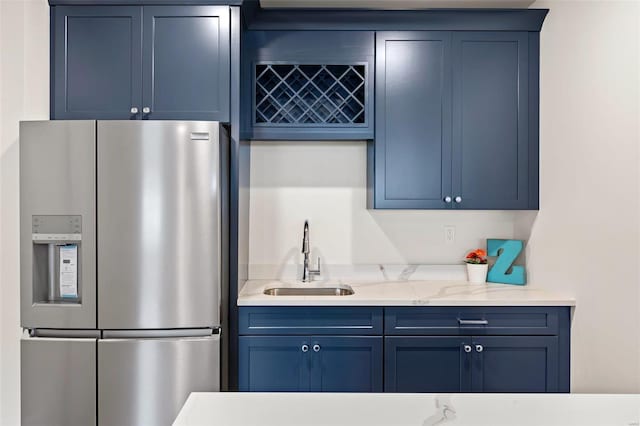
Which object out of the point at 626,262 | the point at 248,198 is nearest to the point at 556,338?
the point at 626,262

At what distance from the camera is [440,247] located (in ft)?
10.1

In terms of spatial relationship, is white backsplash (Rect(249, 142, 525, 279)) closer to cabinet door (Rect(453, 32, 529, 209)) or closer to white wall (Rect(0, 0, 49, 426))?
cabinet door (Rect(453, 32, 529, 209))

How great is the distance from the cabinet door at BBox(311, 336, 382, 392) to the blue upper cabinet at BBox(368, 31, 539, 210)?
77 cm

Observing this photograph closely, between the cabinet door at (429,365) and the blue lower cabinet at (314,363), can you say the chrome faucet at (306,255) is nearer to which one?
the blue lower cabinet at (314,363)

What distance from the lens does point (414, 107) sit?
9.01 feet

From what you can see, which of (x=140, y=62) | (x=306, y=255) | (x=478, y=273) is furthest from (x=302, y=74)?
(x=478, y=273)

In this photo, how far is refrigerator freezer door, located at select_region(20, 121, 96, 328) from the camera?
86.8 inches

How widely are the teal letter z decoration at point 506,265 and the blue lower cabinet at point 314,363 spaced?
2.94ft

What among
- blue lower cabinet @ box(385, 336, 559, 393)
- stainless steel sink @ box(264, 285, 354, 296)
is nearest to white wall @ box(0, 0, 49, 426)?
stainless steel sink @ box(264, 285, 354, 296)

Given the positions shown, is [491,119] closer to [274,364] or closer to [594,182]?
[594,182]

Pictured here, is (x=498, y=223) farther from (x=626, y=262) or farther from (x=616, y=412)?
(x=616, y=412)

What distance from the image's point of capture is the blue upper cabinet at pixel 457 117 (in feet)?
9.00

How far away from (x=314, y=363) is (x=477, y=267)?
110cm

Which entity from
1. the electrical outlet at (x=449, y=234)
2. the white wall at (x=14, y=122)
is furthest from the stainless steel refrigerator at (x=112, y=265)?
the electrical outlet at (x=449, y=234)
